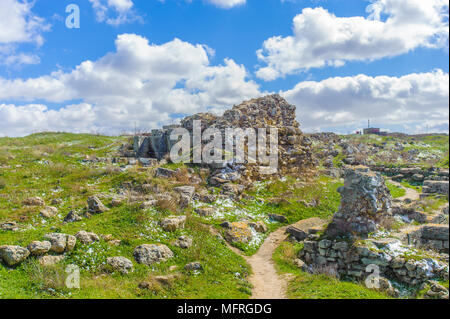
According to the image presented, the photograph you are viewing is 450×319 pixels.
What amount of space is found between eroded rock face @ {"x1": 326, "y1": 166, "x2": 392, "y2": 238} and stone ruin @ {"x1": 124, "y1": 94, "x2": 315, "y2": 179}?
11430 mm

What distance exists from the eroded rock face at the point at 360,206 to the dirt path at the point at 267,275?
2.89m

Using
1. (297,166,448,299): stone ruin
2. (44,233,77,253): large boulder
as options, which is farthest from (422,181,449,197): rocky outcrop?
(44,233,77,253): large boulder

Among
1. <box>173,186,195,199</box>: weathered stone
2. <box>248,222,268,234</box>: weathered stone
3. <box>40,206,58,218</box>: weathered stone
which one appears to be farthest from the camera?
<box>173,186,195,199</box>: weathered stone

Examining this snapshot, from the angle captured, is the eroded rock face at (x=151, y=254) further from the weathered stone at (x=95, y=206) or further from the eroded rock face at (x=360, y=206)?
the eroded rock face at (x=360, y=206)

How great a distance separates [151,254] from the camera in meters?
9.35

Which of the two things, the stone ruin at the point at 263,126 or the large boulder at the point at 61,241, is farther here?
the stone ruin at the point at 263,126

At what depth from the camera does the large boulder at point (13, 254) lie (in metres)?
7.83

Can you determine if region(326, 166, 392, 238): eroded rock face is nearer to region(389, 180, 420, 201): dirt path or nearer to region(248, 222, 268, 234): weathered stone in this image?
region(248, 222, 268, 234): weathered stone

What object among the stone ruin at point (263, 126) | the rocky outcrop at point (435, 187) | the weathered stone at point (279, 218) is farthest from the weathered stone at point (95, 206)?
the rocky outcrop at point (435, 187)

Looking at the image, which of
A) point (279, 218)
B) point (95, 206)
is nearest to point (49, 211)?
point (95, 206)

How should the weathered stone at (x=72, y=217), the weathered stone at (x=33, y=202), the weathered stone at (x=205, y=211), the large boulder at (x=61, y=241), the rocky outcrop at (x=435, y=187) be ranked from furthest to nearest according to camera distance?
the weathered stone at (x=205, y=211) → the weathered stone at (x=33, y=202) → the rocky outcrop at (x=435, y=187) → the weathered stone at (x=72, y=217) → the large boulder at (x=61, y=241)

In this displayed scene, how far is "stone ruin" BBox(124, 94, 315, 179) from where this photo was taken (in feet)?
79.6
